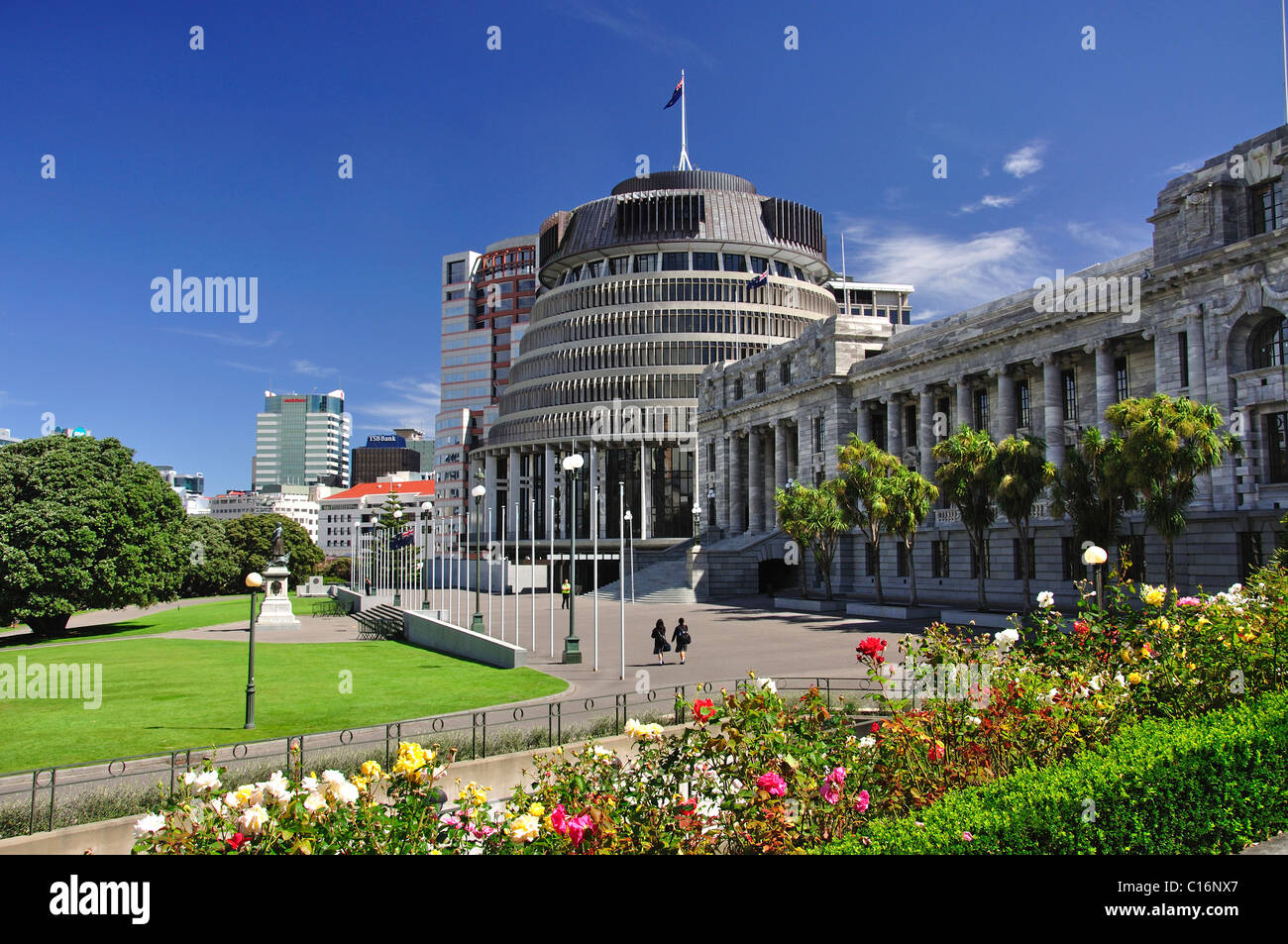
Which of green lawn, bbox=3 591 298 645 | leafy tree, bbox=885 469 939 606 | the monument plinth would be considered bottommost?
green lawn, bbox=3 591 298 645

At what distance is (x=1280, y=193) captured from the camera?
3738cm

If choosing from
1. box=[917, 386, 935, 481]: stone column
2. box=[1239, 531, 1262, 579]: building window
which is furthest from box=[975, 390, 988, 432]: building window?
box=[1239, 531, 1262, 579]: building window

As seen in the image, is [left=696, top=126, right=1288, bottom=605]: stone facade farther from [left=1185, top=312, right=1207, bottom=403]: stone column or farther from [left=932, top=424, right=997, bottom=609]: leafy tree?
[left=932, top=424, right=997, bottom=609]: leafy tree

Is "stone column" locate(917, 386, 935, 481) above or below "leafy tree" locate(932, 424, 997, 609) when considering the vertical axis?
above

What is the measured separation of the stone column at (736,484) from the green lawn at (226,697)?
4608cm

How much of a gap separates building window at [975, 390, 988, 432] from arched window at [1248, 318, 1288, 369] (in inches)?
739

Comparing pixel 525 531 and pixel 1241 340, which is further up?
pixel 1241 340

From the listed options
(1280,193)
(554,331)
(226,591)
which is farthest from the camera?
(554,331)

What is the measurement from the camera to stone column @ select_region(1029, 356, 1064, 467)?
162 feet

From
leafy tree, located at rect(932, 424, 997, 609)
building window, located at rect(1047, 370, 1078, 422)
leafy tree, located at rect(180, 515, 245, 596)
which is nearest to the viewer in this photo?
leafy tree, located at rect(932, 424, 997, 609)

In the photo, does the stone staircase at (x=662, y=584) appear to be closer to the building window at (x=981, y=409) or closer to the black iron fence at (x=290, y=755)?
the building window at (x=981, y=409)
